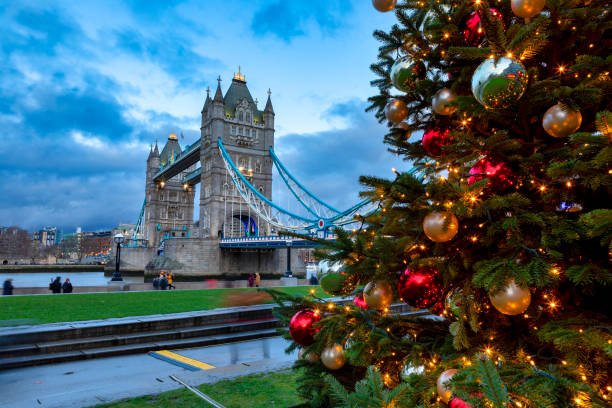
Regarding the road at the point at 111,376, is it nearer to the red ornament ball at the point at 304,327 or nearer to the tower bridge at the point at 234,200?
the red ornament ball at the point at 304,327

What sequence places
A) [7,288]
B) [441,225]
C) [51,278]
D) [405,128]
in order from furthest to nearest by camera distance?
[51,278]
[7,288]
[405,128]
[441,225]

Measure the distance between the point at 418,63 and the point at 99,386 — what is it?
5.36 m

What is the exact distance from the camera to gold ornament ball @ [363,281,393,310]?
1981 millimetres

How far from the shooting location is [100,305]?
1005cm

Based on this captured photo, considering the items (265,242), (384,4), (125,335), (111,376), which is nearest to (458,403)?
(384,4)

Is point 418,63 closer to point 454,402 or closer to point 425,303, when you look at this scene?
point 425,303

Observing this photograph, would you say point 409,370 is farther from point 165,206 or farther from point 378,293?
point 165,206

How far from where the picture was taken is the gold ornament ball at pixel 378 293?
198cm

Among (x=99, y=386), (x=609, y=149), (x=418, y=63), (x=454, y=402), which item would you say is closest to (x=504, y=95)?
(x=609, y=149)

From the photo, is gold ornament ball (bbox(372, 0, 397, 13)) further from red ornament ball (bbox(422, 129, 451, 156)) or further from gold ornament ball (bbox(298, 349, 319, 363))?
gold ornament ball (bbox(298, 349, 319, 363))

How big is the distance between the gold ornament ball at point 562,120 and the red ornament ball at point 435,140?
0.70 metres

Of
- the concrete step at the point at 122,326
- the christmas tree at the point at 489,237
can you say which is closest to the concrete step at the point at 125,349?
the concrete step at the point at 122,326

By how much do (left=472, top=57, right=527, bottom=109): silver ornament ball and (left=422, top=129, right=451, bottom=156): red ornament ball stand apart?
0.77m

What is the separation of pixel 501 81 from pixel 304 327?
5.39 feet
